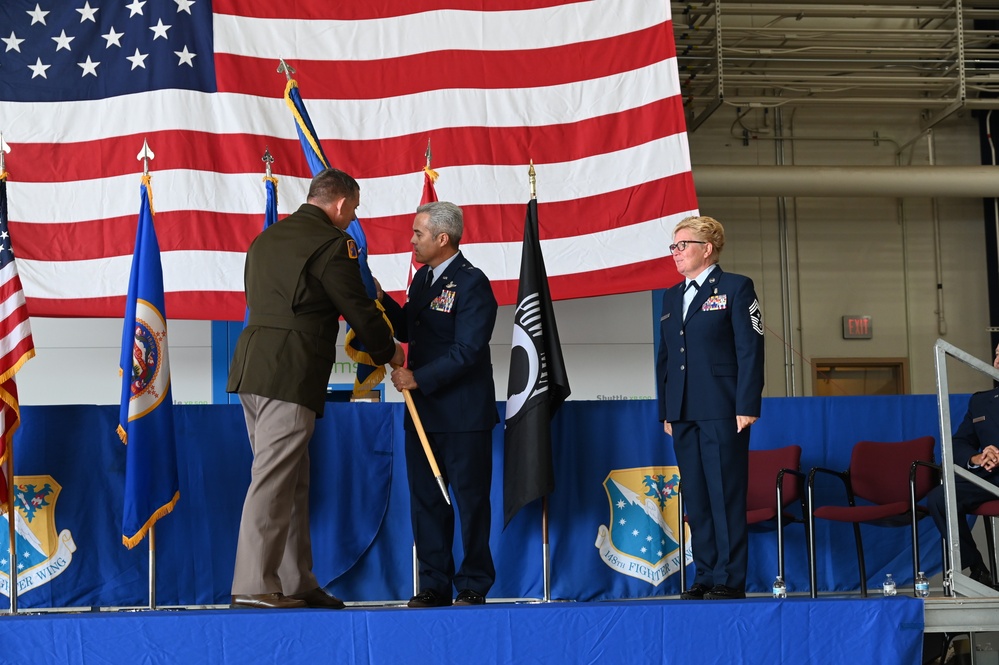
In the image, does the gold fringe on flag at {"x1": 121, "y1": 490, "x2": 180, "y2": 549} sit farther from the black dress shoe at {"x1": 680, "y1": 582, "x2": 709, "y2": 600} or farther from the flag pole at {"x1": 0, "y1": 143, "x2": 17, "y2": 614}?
the black dress shoe at {"x1": 680, "y1": 582, "x2": 709, "y2": 600}

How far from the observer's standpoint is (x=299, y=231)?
3.66 m

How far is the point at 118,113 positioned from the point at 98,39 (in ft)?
1.71

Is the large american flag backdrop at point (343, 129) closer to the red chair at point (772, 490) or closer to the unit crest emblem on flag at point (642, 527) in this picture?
the red chair at point (772, 490)

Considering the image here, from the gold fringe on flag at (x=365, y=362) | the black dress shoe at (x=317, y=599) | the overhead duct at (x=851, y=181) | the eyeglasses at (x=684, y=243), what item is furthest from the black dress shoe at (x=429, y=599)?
the overhead duct at (x=851, y=181)

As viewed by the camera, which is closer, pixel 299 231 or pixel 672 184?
pixel 299 231

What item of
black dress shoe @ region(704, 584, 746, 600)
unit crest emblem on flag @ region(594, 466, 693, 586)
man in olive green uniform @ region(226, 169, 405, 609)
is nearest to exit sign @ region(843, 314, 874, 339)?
unit crest emblem on flag @ region(594, 466, 693, 586)

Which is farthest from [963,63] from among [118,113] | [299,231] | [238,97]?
[299,231]

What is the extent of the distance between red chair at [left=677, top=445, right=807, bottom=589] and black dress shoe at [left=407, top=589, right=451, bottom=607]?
1.12 meters

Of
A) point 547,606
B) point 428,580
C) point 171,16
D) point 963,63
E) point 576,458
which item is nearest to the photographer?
point 547,606

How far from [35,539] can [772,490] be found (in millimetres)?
3268

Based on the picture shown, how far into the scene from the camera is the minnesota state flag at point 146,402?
13.5 ft

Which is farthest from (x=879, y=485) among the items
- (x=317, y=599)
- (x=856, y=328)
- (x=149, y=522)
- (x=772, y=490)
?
(x=856, y=328)

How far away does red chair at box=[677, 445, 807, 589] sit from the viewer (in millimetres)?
4445

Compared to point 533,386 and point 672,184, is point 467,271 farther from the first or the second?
point 672,184
